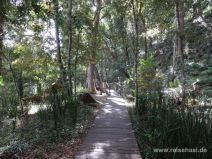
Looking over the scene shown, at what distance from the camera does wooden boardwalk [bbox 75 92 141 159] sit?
5.46m

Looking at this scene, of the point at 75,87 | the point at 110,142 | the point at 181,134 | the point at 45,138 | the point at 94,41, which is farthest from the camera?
the point at 94,41

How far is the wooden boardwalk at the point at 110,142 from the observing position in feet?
17.9

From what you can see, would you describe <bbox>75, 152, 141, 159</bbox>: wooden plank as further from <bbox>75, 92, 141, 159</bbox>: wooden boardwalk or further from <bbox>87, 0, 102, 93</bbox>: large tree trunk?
<bbox>87, 0, 102, 93</bbox>: large tree trunk

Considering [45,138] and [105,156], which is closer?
[105,156]

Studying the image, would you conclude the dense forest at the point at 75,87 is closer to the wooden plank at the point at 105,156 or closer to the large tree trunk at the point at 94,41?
the large tree trunk at the point at 94,41

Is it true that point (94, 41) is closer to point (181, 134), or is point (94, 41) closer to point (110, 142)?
point (110, 142)

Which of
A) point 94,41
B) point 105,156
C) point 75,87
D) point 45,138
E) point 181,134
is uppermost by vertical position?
point 94,41

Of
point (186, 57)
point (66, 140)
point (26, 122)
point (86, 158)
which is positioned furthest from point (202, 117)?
point (186, 57)

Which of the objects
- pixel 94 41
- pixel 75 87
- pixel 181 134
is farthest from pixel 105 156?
pixel 94 41

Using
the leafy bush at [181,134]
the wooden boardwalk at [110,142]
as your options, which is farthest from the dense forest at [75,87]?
the wooden boardwalk at [110,142]

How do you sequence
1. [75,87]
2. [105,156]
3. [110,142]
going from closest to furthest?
[105,156] < [110,142] < [75,87]

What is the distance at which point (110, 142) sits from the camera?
246 inches

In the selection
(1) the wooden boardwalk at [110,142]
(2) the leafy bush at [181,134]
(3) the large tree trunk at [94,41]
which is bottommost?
(1) the wooden boardwalk at [110,142]

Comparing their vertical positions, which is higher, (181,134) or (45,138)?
(181,134)
